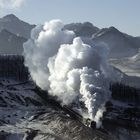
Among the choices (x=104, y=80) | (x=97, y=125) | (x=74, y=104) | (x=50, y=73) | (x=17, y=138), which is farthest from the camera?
(x=50, y=73)

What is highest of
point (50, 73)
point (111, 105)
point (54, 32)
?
point (54, 32)

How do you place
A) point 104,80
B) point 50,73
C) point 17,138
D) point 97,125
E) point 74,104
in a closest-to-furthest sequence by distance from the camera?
point 17,138 < point 97,125 < point 104,80 < point 74,104 < point 50,73

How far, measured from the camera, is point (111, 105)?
190375 millimetres

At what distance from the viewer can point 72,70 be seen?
154375 mm

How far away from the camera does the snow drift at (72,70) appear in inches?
5418

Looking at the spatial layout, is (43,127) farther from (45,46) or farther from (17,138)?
(45,46)

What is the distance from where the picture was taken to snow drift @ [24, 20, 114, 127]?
138 metres

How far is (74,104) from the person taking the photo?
530ft

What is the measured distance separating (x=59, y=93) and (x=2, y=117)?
96.9 feet

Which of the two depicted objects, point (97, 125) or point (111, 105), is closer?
point (97, 125)

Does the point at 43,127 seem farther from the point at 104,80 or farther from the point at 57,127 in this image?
the point at 104,80

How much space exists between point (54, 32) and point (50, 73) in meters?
19.9

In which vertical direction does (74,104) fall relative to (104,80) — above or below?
below

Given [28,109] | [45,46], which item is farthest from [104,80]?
[45,46]
